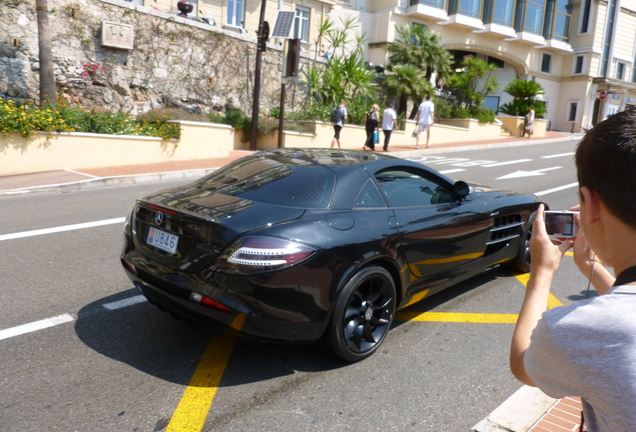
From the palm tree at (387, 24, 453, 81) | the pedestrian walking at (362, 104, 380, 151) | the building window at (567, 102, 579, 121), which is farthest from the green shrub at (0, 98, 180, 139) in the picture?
the building window at (567, 102, 579, 121)

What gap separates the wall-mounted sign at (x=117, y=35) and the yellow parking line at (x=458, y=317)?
16.9 meters

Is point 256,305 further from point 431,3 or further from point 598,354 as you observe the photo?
point 431,3

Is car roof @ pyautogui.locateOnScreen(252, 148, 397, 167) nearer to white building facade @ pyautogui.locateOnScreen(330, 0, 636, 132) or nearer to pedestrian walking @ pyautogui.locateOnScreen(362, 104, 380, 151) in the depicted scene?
pedestrian walking @ pyautogui.locateOnScreen(362, 104, 380, 151)

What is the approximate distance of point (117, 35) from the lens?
1831 cm

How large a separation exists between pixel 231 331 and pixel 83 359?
43.2 inches

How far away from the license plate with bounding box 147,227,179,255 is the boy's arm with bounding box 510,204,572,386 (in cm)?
254

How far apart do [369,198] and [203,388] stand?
5.84 ft

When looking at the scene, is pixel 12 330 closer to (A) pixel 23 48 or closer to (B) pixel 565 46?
(A) pixel 23 48

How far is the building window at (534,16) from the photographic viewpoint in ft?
118

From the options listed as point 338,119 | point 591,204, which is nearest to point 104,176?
point 338,119

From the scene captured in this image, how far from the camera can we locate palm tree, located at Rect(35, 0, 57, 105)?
1328 centimetres

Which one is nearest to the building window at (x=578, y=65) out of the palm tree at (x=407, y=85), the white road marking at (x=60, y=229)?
the palm tree at (x=407, y=85)

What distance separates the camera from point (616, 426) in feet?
3.81

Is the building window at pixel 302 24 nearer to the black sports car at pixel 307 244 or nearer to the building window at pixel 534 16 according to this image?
the building window at pixel 534 16
